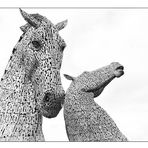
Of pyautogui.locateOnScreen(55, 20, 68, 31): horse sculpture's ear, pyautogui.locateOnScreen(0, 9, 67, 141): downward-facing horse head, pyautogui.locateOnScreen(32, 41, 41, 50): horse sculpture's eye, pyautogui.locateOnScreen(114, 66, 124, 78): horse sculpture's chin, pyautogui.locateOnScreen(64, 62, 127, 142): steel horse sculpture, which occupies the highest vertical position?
pyautogui.locateOnScreen(55, 20, 68, 31): horse sculpture's ear

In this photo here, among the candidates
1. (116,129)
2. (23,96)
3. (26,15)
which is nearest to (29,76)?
(23,96)

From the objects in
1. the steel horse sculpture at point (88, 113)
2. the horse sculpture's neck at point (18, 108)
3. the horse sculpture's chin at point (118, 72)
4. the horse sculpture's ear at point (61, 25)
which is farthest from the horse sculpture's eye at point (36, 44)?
the horse sculpture's chin at point (118, 72)

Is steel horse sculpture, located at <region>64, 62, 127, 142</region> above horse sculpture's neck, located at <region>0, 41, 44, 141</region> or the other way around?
the other way around

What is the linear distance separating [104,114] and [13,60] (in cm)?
162

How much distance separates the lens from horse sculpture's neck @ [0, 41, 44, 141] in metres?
3.03

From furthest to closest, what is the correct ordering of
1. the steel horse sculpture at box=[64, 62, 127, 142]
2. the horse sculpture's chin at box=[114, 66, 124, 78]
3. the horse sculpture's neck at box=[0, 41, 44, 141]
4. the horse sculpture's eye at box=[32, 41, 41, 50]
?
the horse sculpture's chin at box=[114, 66, 124, 78] < the steel horse sculpture at box=[64, 62, 127, 142] < the horse sculpture's eye at box=[32, 41, 41, 50] < the horse sculpture's neck at box=[0, 41, 44, 141]

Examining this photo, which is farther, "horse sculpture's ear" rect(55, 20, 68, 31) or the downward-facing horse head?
"horse sculpture's ear" rect(55, 20, 68, 31)

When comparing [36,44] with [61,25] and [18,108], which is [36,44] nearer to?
[61,25]

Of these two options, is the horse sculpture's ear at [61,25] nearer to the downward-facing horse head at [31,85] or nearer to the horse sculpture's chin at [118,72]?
the downward-facing horse head at [31,85]

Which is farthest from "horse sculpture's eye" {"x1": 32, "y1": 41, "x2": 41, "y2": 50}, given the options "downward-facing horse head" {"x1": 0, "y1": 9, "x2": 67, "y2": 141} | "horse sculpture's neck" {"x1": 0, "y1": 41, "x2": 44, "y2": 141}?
"horse sculpture's neck" {"x1": 0, "y1": 41, "x2": 44, "y2": 141}

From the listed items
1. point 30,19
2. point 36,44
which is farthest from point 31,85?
point 30,19

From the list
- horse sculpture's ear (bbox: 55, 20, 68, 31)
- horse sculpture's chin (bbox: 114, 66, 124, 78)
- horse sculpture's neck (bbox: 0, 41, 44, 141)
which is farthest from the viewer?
horse sculpture's chin (bbox: 114, 66, 124, 78)

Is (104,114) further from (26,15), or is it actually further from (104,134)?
(26,15)

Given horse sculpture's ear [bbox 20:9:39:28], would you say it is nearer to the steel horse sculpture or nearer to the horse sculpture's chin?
the steel horse sculpture
